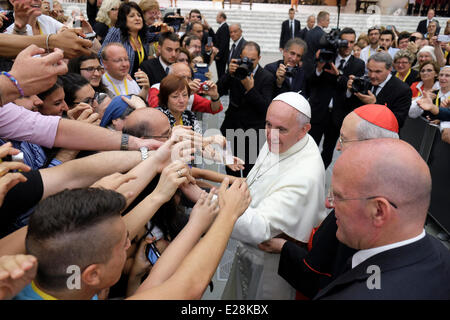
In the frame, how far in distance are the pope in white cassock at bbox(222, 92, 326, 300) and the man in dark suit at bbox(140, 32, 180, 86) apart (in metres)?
2.21

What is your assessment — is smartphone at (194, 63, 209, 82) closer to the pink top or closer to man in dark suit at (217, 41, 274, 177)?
man in dark suit at (217, 41, 274, 177)

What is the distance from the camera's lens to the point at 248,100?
4090 millimetres

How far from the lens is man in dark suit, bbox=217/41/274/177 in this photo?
404cm

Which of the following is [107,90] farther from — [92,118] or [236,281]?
[236,281]

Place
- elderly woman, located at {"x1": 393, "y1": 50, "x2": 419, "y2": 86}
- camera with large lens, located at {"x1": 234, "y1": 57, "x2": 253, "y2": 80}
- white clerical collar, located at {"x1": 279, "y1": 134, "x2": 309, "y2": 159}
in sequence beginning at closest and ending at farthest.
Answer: white clerical collar, located at {"x1": 279, "y1": 134, "x2": 309, "y2": 159}
camera with large lens, located at {"x1": 234, "y1": 57, "x2": 253, "y2": 80}
elderly woman, located at {"x1": 393, "y1": 50, "x2": 419, "y2": 86}

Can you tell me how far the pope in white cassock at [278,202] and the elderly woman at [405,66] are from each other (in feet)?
13.4

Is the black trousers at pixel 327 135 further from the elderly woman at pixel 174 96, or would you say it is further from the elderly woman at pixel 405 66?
the elderly woman at pixel 174 96

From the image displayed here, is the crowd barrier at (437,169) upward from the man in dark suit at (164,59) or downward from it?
downward

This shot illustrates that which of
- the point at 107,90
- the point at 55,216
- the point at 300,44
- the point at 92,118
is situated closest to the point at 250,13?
the point at 300,44

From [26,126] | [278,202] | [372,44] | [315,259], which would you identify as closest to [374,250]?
[315,259]

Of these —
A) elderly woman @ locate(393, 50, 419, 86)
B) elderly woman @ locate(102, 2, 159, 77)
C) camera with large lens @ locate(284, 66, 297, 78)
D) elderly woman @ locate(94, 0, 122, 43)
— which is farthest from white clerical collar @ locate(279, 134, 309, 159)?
elderly woman @ locate(393, 50, 419, 86)

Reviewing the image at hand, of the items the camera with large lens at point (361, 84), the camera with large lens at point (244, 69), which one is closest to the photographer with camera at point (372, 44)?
the camera with large lens at point (361, 84)

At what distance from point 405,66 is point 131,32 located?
4317 millimetres

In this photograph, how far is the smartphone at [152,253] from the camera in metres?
1.53
